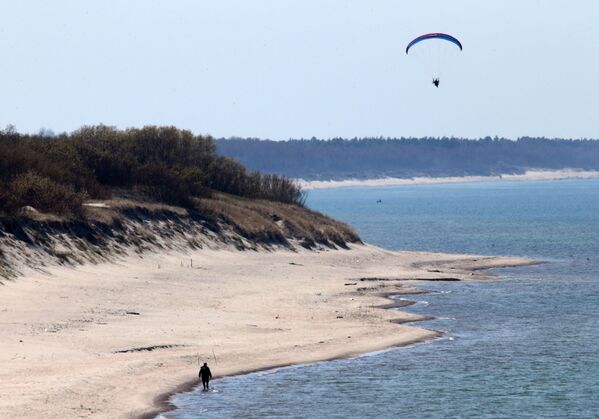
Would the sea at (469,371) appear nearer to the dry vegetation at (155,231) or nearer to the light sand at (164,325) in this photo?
the light sand at (164,325)

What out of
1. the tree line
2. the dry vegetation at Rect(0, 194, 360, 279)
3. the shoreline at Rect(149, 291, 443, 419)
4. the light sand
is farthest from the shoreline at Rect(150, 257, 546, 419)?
the tree line

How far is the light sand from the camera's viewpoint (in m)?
34.0

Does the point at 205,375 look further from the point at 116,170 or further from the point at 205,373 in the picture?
the point at 116,170

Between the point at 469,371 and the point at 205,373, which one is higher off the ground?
the point at 205,373

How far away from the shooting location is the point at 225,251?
7319 cm

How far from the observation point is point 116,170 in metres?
80.3

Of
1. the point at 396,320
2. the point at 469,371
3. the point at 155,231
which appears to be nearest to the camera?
the point at 469,371

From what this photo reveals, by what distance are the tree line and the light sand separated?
5878mm

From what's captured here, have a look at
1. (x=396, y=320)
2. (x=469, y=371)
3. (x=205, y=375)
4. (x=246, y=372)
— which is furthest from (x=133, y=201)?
(x=205, y=375)

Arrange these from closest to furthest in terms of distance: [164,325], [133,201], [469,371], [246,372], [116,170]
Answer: [246,372]
[469,371]
[164,325]
[133,201]
[116,170]

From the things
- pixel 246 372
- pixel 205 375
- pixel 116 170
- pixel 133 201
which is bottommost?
pixel 246 372

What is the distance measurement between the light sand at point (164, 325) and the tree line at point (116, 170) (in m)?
5.88

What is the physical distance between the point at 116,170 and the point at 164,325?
119 feet

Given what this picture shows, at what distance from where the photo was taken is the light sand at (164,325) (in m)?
34.0
